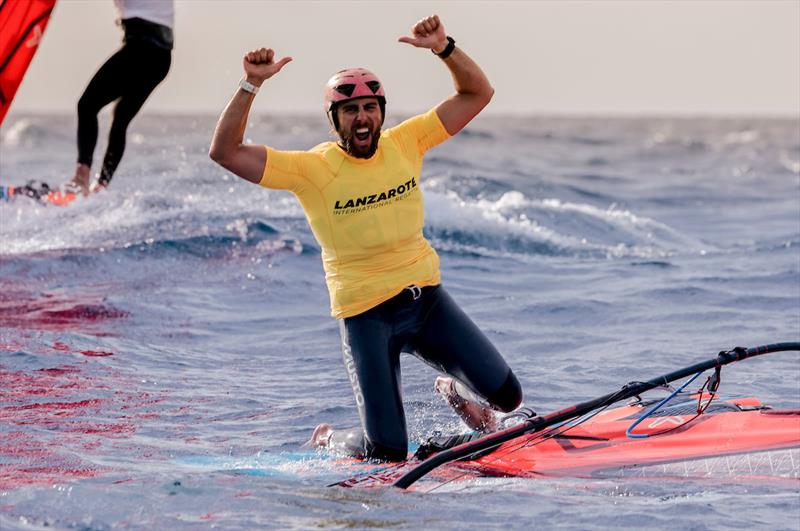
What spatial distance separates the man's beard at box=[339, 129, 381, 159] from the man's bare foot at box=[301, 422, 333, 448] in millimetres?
1546

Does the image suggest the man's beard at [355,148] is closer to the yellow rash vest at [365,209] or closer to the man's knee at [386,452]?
the yellow rash vest at [365,209]

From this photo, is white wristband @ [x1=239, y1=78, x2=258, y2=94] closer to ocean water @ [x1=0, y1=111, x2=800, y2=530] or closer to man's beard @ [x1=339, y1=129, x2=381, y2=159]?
man's beard @ [x1=339, y1=129, x2=381, y2=159]

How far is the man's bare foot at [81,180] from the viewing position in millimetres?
10086

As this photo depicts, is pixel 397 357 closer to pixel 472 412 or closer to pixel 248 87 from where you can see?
pixel 472 412

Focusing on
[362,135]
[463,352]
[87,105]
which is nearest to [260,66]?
[362,135]

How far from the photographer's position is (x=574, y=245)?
15.1 m

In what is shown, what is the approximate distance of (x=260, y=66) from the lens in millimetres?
5617

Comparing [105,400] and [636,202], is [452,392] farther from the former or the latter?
[636,202]

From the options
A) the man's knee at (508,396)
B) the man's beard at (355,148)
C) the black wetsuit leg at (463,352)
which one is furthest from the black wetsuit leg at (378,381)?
the man's beard at (355,148)

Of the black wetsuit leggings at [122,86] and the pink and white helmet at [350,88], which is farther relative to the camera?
the black wetsuit leggings at [122,86]

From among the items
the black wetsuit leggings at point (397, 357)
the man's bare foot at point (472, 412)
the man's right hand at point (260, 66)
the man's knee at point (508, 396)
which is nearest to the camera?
the man's right hand at point (260, 66)

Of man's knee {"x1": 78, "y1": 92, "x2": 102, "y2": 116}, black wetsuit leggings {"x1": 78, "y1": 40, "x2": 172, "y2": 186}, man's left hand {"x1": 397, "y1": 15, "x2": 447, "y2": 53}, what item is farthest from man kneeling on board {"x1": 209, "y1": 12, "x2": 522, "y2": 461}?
man's knee {"x1": 78, "y1": 92, "x2": 102, "y2": 116}

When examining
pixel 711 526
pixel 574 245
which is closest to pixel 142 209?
pixel 574 245

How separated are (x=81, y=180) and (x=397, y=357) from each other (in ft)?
15.8
